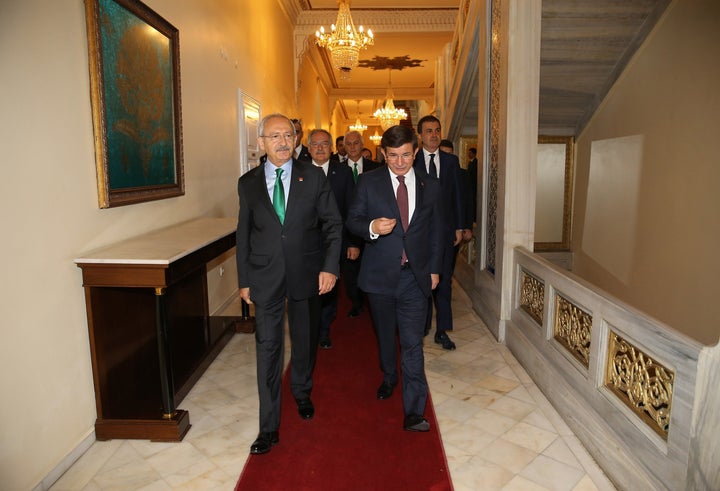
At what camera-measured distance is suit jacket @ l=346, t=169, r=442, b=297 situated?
3.09 m

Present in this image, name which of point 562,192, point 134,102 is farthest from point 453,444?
point 562,192

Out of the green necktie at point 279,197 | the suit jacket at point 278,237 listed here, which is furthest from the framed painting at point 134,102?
the green necktie at point 279,197

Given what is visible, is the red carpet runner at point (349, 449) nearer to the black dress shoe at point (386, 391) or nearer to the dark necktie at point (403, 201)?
the black dress shoe at point (386, 391)

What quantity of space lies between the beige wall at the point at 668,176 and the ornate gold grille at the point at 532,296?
150 cm

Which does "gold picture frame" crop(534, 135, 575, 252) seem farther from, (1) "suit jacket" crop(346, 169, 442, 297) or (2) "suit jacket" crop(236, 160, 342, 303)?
(2) "suit jacket" crop(236, 160, 342, 303)

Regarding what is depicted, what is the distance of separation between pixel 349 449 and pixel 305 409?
49 cm

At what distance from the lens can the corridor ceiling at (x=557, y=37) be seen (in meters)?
5.30

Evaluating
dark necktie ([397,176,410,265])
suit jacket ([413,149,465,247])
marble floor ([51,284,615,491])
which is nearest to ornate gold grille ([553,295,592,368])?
marble floor ([51,284,615,491])

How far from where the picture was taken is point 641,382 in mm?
2451

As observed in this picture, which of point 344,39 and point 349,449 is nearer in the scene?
point 349,449

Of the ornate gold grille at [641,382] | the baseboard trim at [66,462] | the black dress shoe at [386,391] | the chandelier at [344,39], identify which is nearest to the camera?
the ornate gold grille at [641,382]

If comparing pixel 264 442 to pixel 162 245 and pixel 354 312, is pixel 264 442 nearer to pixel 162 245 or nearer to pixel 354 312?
pixel 162 245

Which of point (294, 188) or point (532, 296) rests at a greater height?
point (294, 188)

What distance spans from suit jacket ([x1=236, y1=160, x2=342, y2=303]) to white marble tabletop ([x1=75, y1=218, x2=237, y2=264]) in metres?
0.44
